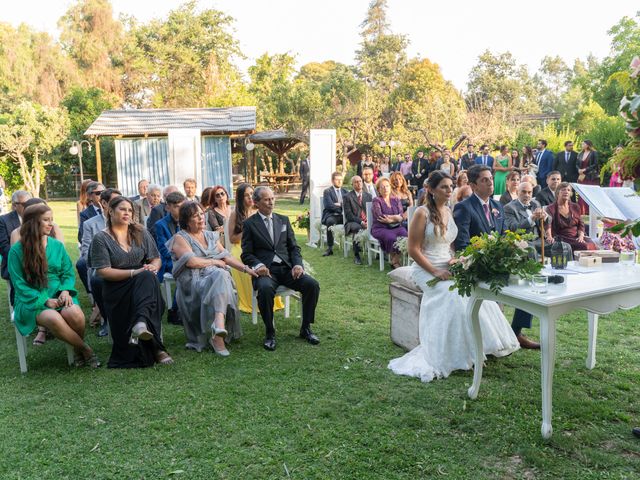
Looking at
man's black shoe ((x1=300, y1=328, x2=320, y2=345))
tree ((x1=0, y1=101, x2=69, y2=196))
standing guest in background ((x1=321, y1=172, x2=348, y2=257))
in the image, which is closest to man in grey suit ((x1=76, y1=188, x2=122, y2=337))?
man's black shoe ((x1=300, y1=328, x2=320, y2=345))

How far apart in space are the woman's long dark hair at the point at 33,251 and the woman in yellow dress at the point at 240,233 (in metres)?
2.20

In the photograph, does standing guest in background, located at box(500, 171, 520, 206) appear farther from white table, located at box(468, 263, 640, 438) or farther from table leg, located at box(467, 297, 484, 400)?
table leg, located at box(467, 297, 484, 400)

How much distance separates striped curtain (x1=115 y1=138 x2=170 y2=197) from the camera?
18969mm

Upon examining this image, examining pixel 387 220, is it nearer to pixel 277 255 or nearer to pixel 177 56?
pixel 277 255

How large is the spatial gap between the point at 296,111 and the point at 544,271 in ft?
76.4

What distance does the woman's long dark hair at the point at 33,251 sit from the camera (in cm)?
458

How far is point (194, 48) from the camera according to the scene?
3638 cm

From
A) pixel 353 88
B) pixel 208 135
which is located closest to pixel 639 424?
pixel 208 135

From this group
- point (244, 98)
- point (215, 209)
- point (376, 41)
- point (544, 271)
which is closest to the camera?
point (544, 271)

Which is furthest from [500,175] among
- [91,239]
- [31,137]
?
[31,137]

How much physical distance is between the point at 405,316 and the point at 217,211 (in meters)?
3.19

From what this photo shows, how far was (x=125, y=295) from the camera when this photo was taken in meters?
4.75

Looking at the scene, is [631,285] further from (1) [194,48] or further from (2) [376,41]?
(2) [376,41]

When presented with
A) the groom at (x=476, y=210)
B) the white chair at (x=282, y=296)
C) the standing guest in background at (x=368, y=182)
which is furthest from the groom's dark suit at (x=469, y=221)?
the standing guest in background at (x=368, y=182)
